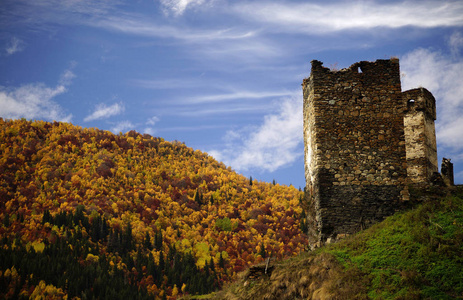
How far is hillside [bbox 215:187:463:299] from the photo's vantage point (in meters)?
12.5

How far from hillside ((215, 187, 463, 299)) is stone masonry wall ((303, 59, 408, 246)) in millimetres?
1380

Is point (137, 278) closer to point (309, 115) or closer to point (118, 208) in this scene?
point (118, 208)

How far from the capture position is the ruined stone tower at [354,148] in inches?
715

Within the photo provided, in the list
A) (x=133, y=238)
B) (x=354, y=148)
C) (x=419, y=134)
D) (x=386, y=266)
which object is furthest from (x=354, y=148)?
(x=133, y=238)

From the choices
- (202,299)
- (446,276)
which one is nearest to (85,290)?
(202,299)

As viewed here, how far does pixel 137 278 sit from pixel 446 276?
126295 mm

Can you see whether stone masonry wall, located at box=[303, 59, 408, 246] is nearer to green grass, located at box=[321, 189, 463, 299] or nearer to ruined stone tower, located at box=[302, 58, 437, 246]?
ruined stone tower, located at box=[302, 58, 437, 246]

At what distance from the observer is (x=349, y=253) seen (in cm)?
1504

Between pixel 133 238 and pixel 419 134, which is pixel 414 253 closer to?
pixel 419 134

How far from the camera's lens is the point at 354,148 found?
1861 centimetres

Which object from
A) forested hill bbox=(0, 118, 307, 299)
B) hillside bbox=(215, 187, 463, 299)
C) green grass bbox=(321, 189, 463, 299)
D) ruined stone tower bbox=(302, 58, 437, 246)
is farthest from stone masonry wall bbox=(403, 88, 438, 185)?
forested hill bbox=(0, 118, 307, 299)

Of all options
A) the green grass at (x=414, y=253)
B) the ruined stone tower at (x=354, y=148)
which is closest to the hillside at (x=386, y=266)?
the green grass at (x=414, y=253)

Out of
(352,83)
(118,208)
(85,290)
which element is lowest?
(85,290)

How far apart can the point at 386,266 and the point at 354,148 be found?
5.95 metres
